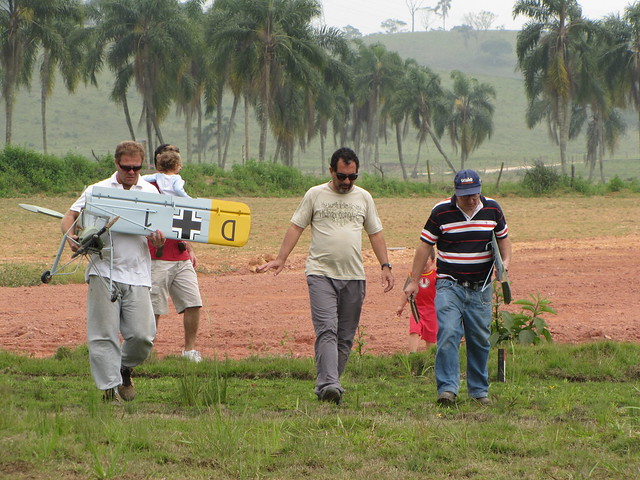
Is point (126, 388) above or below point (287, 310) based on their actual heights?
above

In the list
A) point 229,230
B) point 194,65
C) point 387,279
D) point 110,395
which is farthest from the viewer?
point 194,65

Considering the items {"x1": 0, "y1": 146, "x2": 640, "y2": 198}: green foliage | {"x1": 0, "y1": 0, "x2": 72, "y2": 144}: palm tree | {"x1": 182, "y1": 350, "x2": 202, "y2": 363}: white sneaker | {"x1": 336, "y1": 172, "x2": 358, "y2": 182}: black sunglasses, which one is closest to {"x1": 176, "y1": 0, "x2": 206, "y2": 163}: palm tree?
{"x1": 0, "y1": 0, "x2": 72, "y2": 144}: palm tree

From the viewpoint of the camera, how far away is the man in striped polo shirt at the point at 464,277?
19.8 feet

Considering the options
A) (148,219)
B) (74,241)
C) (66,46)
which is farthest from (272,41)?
(74,241)

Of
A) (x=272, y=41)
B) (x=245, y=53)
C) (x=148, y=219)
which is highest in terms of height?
(x=272, y=41)

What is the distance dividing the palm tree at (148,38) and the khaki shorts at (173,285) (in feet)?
117

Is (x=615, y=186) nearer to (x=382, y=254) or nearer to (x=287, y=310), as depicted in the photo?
(x=287, y=310)

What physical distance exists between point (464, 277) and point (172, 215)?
1.94 meters

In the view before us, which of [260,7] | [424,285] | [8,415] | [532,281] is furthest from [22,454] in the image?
[260,7]

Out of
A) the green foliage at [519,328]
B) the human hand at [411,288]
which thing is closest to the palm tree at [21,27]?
the green foliage at [519,328]

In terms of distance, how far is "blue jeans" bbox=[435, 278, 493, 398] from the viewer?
6043 mm

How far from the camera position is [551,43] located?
152 feet

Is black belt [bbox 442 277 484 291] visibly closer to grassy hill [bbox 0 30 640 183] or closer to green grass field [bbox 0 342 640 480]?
green grass field [bbox 0 342 640 480]

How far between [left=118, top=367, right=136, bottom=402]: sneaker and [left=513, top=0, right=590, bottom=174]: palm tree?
41954 millimetres
